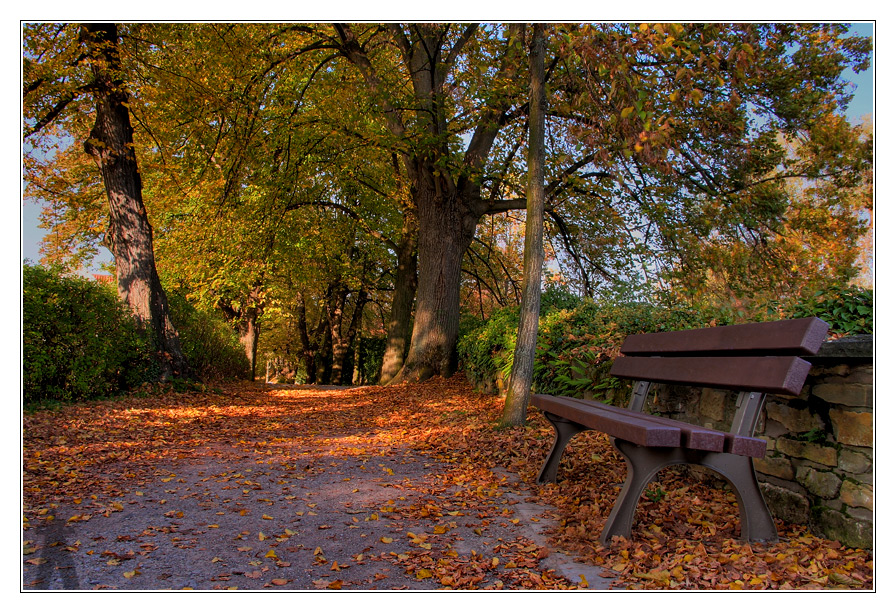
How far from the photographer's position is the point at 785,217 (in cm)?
996

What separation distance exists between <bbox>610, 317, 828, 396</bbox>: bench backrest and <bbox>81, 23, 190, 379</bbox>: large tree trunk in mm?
7529

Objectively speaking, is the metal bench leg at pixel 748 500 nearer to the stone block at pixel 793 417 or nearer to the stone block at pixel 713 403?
the stone block at pixel 793 417

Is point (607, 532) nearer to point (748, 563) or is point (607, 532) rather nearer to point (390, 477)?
point (748, 563)

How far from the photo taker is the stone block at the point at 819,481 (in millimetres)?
2799

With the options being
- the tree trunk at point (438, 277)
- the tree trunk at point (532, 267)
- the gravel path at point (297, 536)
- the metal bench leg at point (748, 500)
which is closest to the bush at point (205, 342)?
the tree trunk at point (438, 277)

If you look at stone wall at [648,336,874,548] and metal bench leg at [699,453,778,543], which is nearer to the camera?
stone wall at [648,336,874,548]

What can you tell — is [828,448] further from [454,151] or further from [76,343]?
[454,151]

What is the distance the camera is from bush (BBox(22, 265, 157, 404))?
6457 mm

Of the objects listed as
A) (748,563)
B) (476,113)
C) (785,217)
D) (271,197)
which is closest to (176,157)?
(271,197)

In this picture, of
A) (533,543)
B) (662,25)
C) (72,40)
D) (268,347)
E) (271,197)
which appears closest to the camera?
(533,543)

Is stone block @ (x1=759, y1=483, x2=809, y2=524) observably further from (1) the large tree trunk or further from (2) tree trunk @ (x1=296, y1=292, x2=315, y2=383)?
(2) tree trunk @ (x1=296, y1=292, x2=315, y2=383)

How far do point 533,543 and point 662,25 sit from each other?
3.58 metres

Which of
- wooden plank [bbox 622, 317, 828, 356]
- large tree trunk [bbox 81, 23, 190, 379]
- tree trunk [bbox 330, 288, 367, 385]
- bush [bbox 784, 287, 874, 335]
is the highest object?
large tree trunk [bbox 81, 23, 190, 379]

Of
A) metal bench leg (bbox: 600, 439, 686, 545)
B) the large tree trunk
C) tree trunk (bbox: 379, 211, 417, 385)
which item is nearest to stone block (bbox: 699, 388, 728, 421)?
metal bench leg (bbox: 600, 439, 686, 545)
